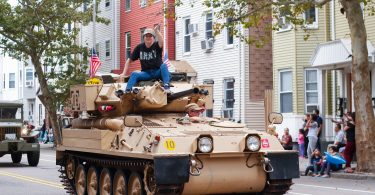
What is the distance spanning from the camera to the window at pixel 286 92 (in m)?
34.1

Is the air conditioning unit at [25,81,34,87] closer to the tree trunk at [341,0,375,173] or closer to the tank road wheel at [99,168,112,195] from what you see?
the tree trunk at [341,0,375,173]

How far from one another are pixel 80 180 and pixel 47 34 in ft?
85.9

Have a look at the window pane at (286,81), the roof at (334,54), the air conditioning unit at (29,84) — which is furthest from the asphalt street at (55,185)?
the air conditioning unit at (29,84)

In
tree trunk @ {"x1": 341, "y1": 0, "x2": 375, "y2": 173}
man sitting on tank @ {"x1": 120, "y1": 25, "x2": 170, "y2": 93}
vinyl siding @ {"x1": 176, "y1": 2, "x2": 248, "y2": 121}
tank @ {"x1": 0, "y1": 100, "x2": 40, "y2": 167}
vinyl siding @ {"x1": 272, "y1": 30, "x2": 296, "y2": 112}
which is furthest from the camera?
vinyl siding @ {"x1": 176, "y1": 2, "x2": 248, "y2": 121}

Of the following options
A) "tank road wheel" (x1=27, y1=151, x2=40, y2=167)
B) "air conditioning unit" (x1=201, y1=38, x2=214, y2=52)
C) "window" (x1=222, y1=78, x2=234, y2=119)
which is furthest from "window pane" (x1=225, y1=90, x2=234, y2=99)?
"tank road wheel" (x1=27, y1=151, x2=40, y2=167)

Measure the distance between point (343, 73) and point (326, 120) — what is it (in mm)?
1914

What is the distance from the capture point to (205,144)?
12664 mm

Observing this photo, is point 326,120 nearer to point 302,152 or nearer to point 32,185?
point 302,152

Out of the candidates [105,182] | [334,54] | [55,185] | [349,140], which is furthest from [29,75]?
[105,182]

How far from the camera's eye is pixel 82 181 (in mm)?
16453

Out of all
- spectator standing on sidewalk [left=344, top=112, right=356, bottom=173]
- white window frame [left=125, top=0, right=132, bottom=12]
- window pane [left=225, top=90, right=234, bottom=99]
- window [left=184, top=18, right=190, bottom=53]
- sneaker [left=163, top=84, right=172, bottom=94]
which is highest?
white window frame [left=125, top=0, right=132, bottom=12]

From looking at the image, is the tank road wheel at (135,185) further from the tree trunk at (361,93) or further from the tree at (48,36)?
the tree at (48,36)

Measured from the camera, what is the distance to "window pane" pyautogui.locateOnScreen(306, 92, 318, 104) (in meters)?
33.0

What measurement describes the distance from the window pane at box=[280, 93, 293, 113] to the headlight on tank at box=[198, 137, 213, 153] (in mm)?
21673
